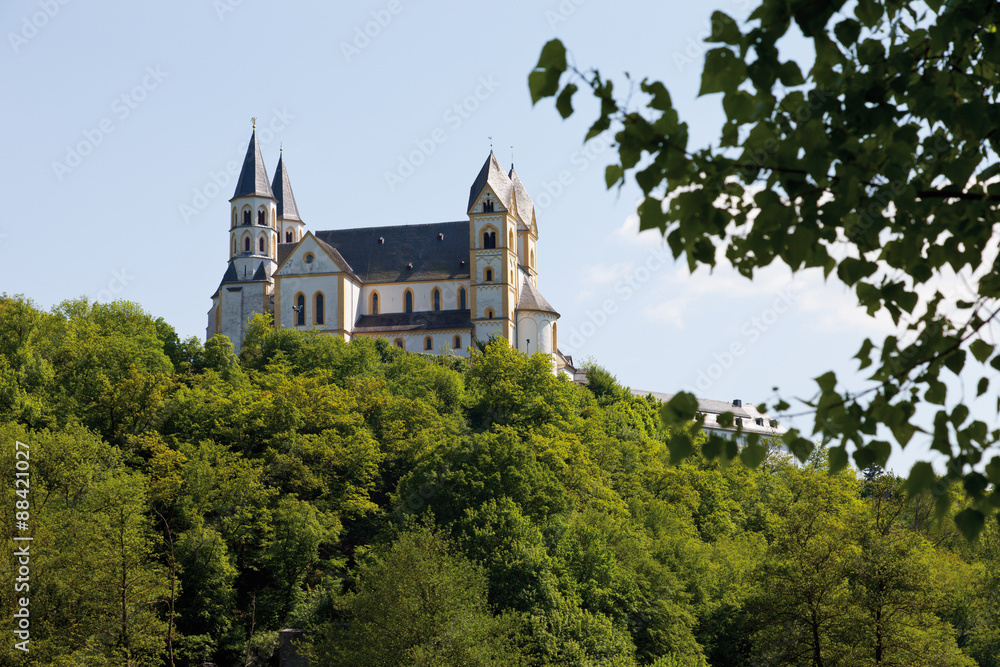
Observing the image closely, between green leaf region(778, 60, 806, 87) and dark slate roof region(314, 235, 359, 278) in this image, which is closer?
green leaf region(778, 60, 806, 87)

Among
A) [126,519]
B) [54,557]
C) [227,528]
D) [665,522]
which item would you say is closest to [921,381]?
[54,557]

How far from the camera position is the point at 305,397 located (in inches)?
2180

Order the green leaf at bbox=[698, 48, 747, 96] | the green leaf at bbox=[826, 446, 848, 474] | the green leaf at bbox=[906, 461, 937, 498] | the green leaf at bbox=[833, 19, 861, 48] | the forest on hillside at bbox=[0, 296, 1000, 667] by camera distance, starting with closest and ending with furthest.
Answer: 1. the green leaf at bbox=[906, 461, 937, 498]
2. the green leaf at bbox=[698, 48, 747, 96]
3. the green leaf at bbox=[826, 446, 848, 474]
4. the green leaf at bbox=[833, 19, 861, 48]
5. the forest on hillside at bbox=[0, 296, 1000, 667]

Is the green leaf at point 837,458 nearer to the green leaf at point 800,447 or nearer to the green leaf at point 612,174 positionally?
the green leaf at point 800,447

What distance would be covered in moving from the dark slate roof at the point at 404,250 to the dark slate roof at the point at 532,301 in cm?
450

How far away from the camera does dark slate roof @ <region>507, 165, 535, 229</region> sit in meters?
90.4

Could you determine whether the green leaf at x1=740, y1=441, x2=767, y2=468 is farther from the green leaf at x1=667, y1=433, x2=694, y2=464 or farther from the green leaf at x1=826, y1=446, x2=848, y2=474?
the green leaf at x1=826, y1=446, x2=848, y2=474

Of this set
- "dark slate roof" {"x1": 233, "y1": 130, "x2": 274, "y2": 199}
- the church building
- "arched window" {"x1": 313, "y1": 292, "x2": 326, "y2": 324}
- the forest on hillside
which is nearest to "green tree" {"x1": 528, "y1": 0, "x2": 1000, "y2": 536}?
the forest on hillside

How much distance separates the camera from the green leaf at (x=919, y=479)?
178 inches

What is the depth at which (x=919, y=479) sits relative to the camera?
4.55 meters

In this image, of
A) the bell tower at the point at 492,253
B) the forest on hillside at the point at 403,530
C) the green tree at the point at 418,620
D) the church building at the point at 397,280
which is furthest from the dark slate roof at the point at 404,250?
the green tree at the point at 418,620

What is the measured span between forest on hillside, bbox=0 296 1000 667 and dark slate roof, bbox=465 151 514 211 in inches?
800

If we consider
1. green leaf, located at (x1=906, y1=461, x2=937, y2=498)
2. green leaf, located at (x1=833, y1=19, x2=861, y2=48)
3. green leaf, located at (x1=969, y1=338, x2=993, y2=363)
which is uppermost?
green leaf, located at (x1=833, y1=19, x2=861, y2=48)

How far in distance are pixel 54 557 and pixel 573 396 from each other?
108 ft
